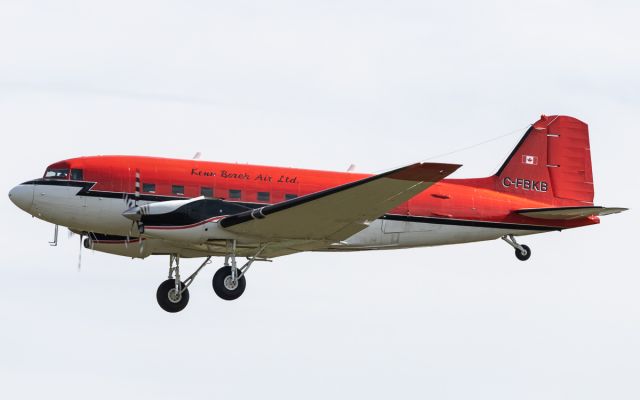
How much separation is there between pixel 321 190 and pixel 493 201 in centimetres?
462

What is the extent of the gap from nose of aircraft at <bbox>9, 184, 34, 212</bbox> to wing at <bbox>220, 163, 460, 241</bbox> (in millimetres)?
4514

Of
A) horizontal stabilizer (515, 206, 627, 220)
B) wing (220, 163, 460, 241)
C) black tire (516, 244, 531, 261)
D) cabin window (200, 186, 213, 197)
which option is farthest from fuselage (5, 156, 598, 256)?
wing (220, 163, 460, 241)

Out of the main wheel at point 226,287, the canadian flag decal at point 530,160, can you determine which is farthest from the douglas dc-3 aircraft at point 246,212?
the canadian flag decal at point 530,160

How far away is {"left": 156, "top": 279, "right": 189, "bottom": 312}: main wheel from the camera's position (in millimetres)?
33750

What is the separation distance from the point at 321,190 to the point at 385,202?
119 inches

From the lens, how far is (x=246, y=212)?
3183 cm

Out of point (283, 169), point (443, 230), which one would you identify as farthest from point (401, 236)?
point (283, 169)

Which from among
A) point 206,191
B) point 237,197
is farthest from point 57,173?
point 237,197

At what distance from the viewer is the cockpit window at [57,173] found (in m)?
32.5

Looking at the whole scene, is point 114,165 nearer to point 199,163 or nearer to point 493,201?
point 199,163

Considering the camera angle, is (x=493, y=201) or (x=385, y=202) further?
(x=493, y=201)

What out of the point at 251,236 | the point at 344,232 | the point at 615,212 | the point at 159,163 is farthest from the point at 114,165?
the point at 615,212

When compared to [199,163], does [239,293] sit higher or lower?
lower

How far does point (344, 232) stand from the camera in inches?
1278
